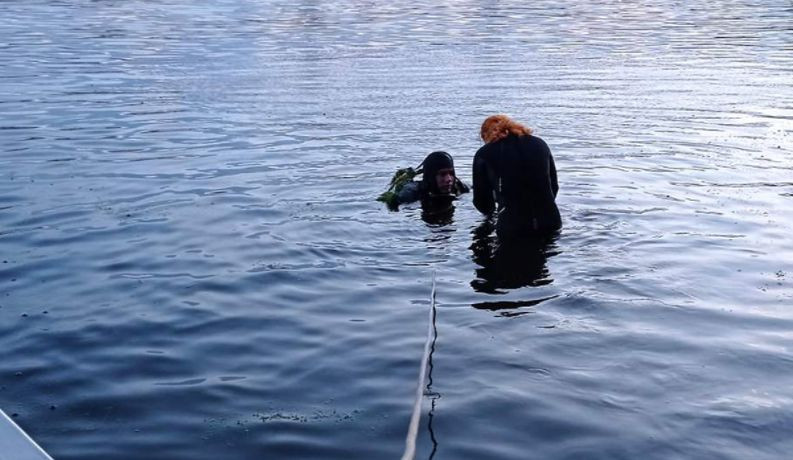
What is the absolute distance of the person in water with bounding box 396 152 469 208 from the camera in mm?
13281

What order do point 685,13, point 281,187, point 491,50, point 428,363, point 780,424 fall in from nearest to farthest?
point 780,424
point 428,363
point 281,187
point 491,50
point 685,13

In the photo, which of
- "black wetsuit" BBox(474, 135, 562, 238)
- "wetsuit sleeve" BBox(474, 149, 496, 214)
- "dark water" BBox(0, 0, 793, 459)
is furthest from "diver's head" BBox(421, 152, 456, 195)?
"black wetsuit" BBox(474, 135, 562, 238)

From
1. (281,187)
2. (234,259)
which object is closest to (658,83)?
(281,187)

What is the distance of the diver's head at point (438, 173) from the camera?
520 inches

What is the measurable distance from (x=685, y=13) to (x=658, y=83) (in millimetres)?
24045

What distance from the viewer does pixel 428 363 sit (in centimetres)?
844

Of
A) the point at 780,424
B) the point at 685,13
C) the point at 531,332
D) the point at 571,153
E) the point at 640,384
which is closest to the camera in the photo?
the point at 780,424

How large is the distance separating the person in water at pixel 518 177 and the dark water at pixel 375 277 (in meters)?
0.36

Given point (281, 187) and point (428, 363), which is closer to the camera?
point (428, 363)

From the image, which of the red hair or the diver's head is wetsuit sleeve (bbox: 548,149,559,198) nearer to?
the red hair

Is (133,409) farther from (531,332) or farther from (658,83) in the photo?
(658,83)

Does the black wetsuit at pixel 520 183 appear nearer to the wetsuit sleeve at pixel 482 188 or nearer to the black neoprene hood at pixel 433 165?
the wetsuit sleeve at pixel 482 188

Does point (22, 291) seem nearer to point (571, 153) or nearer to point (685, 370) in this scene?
point (685, 370)


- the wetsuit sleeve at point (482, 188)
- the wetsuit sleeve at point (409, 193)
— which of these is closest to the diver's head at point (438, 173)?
the wetsuit sleeve at point (409, 193)
